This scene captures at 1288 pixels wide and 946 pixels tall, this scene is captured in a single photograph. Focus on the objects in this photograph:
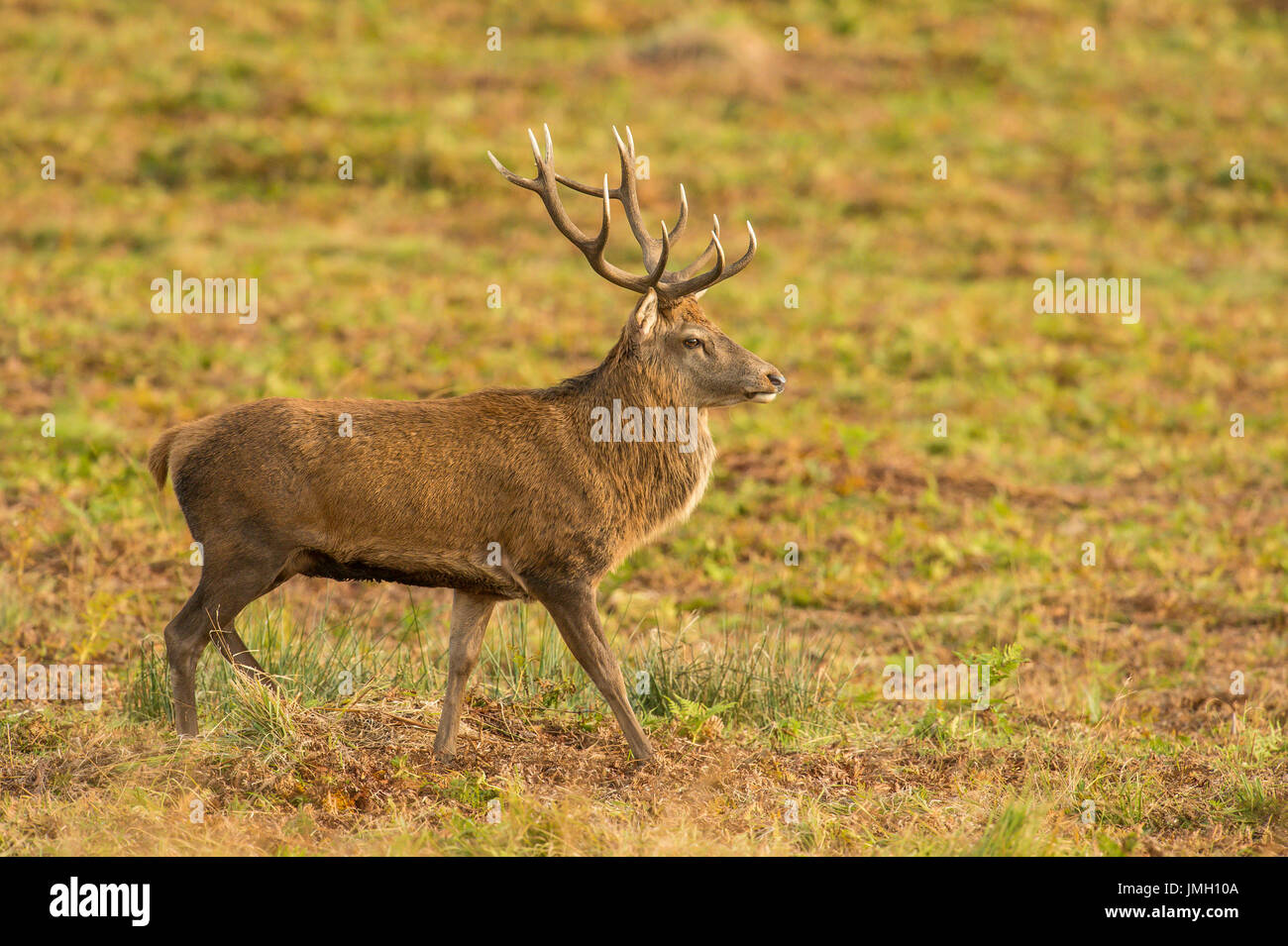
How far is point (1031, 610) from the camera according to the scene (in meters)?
10.2

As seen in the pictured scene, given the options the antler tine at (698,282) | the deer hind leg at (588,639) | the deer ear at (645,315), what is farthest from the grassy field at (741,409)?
the antler tine at (698,282)

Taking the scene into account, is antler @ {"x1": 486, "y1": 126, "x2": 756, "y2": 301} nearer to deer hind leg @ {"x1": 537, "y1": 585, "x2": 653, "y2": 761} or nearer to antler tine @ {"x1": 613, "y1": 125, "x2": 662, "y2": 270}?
antler tine @ {"x1": 613, "y1": 125, "x2": 662, "y2": 270}

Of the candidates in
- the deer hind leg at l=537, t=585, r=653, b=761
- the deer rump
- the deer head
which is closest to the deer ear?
the deer head

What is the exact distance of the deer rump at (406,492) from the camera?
6.43 m

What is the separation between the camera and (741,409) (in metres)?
15.0

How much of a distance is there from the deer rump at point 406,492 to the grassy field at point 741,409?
0.83m

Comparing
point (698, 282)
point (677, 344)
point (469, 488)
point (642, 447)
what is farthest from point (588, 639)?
point (698, 282)

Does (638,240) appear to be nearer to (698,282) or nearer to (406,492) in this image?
(698,282)

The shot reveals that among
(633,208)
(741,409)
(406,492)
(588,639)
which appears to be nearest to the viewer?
(406,492)

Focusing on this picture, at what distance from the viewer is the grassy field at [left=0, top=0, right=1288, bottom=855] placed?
6582 millimetres

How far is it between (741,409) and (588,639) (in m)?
8.59

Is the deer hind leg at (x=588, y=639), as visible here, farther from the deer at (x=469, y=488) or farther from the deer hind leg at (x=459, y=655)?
the deer hind leg at (x=459, y=655)

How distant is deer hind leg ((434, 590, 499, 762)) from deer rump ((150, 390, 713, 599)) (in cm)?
25

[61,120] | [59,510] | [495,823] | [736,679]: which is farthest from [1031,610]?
[61,120]
